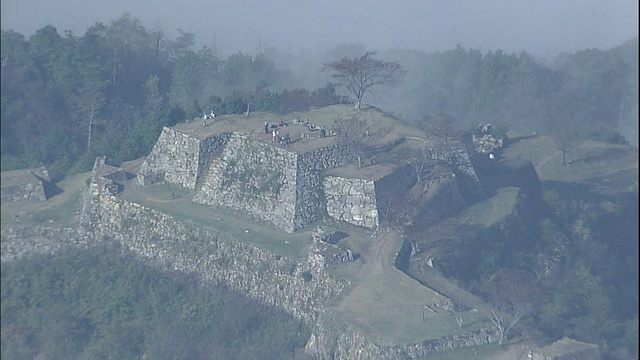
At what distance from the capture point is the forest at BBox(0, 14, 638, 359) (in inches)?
904

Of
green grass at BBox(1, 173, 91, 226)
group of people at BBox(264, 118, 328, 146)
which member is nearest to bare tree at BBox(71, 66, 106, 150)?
green grass at BBox(1, 173, 91, 226)

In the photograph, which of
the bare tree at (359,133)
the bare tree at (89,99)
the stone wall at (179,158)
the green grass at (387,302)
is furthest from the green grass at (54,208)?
the green grass at (387,302)

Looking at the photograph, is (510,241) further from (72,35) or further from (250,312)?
(72,35)

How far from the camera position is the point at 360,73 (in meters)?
33.2

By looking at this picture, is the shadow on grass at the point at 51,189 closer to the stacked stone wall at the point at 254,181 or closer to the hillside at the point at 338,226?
the hillside at the point at 338,226

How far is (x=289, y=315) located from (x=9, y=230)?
8831mm

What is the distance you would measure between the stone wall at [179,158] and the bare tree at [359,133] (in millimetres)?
4054

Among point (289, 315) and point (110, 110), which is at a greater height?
point (110, 110)

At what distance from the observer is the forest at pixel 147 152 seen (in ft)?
75.4

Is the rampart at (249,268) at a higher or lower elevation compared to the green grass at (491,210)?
lower

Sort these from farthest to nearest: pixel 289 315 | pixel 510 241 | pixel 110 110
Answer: pixel 110 110 → pixel 510 241 → pixel 289 315

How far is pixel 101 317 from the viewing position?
977 inches

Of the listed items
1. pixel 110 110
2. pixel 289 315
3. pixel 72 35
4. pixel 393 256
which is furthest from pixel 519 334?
pixel 72 35

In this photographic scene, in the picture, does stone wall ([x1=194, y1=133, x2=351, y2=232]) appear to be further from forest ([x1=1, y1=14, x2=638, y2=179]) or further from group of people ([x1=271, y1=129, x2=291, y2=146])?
forest ([x1=1, y1=14, x2=638, y2=179])
